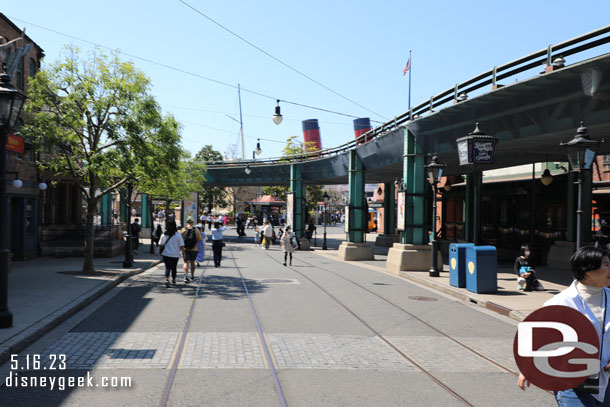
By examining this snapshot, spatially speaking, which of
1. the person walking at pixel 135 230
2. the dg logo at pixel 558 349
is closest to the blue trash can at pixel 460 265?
the dg logo at pixel 558 349

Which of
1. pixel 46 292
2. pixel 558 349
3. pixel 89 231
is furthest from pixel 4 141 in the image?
pixel 558 349

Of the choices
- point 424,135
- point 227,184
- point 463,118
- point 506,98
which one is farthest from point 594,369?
point 227,184

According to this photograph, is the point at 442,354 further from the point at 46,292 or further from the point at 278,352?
the point at 46,292

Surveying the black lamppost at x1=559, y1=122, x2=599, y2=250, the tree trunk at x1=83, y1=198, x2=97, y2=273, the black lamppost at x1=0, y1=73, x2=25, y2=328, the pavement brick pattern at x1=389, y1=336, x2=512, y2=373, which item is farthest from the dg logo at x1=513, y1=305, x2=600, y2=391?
the tree trunk at x1=83, y1=198, x2=97, y2=273

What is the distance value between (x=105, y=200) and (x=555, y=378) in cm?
3082

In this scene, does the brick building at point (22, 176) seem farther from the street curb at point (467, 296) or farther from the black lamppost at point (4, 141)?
the street curb at point (467, 296)

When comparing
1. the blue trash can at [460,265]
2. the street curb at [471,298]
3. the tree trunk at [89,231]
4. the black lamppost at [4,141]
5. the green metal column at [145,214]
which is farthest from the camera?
the green metal column at [145,214]

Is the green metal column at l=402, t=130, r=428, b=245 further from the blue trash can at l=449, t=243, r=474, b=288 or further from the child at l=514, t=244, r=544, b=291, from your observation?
the child at l=514, t=244, r=544, b=291

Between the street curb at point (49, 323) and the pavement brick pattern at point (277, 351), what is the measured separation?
0.38 m

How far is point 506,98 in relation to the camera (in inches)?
577

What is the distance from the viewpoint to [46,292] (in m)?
12.2

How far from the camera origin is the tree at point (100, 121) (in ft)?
49.5

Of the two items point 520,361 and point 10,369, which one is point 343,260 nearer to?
point 10,369

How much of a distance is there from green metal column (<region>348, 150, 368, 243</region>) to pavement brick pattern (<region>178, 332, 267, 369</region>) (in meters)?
18.4
